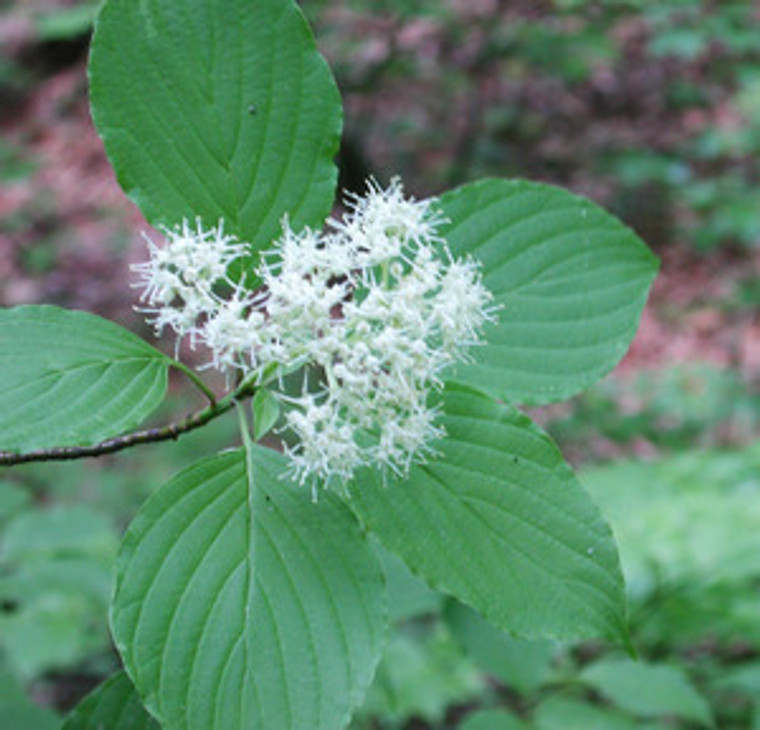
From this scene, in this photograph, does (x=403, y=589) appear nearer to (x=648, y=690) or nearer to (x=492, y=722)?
(x=492, y=722)

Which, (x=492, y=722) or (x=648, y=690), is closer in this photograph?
(x=492, y=722)

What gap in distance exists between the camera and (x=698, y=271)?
7.43 m

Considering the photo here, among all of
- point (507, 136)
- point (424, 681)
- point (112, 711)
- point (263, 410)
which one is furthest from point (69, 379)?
point (507, 136)

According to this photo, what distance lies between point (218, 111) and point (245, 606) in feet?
2.40

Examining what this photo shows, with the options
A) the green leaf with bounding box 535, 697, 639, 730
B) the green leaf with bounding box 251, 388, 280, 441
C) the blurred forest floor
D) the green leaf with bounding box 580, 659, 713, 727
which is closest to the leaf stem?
the green leaf with bounding box 251, 388, 280, 441

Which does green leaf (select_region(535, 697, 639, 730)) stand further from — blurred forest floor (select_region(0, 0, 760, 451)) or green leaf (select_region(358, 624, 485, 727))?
blurred forest floor (select_region(0, 0, 760, 451))

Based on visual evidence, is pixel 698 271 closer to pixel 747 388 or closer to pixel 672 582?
pixel 747 388

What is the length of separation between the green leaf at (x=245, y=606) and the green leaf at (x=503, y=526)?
74 mm

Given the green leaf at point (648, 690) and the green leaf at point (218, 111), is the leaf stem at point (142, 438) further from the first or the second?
the green leaf at point (648, 690)

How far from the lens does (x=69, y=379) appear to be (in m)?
1.20

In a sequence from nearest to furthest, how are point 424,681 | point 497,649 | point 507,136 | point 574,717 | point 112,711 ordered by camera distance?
point 112,711, point 497,649, point 574,717, point 424,681, point 507,136

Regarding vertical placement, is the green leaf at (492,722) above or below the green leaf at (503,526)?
below

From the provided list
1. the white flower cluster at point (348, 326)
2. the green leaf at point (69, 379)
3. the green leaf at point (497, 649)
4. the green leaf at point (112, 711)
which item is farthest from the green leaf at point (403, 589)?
the green leaf at point (69, 379)

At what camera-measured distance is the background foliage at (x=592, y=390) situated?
264 centimetres
